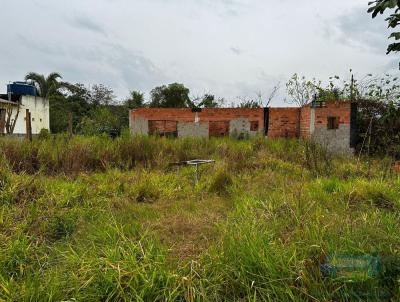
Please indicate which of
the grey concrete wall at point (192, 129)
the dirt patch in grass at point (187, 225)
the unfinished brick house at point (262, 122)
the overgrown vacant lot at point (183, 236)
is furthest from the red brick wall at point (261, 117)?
the dirt patch in grass at point (187, 225)

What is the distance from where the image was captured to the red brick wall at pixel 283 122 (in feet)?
42.1

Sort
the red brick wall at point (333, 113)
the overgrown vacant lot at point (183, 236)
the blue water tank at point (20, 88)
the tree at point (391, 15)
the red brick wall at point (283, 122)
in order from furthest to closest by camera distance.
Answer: the blue water tank at point (20, 88) < the red brick wall at point (283, 122) < the red brick wall at point (333, 113) < the overgrown vacant lot at point (183, 236) < the tree at point (391, 15)

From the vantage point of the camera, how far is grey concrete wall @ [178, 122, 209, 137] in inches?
531

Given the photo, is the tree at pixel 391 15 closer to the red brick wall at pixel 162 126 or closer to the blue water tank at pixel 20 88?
the red brick wall at pixel 162 126

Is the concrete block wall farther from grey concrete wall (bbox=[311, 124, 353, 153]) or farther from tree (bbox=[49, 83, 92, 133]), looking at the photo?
tree (bbox=[49, 83, 92, 133])

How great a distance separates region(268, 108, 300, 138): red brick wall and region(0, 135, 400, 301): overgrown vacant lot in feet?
20.9

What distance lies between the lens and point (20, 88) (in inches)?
869

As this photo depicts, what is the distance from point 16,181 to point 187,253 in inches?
121

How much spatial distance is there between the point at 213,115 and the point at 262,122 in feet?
6.17

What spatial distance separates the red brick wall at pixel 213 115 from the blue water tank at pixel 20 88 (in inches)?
475

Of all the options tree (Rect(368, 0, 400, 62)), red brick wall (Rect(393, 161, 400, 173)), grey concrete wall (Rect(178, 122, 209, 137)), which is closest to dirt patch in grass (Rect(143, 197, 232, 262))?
tree (Rect(368, 0, 400, 62))

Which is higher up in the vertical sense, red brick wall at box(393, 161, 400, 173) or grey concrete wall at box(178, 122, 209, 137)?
grey concrete wall at box(178, 122, 209, 137)

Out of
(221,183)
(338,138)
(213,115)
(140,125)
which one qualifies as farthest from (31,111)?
(221,183)

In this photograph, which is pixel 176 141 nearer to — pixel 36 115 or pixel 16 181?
pixel 16 181
